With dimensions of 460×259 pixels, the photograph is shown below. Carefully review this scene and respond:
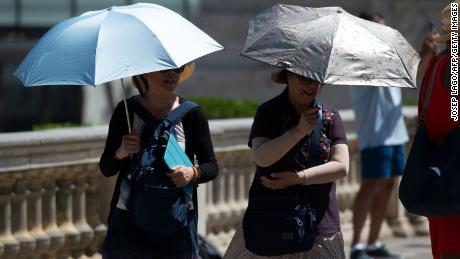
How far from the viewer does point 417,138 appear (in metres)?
5.06

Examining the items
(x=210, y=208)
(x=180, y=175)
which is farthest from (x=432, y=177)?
(x=210, y=208)

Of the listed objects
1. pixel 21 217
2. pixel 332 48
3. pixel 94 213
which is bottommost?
pixel 94 213

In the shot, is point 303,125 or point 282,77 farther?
point 282,77

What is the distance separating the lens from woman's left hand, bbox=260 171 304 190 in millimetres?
5371

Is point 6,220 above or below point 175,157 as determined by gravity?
below

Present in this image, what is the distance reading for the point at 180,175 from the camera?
5.40 m

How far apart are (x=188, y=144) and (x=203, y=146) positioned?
0.07 metres

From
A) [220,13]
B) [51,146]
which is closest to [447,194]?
[51,146]

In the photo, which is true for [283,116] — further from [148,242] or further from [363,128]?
[363,128]

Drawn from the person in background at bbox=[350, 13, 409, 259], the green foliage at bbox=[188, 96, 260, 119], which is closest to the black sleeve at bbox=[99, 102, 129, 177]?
the person in background at bbox=[350, 13, 409, 259]

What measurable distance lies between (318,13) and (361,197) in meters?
4.06

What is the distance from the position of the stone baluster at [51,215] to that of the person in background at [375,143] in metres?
2.49

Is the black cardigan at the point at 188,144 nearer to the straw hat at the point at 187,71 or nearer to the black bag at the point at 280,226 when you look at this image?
the straw hat at the point at 187,71

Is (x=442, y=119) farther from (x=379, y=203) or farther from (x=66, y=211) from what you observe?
(x=379, y=203)
